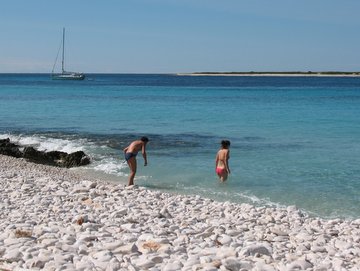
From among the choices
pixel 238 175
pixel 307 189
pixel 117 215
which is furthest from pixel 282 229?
pixel 238 175

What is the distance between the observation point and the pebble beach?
7379mm

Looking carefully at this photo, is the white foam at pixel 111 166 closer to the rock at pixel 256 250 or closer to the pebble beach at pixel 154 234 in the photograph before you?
the pebble beach at pixel 154 234

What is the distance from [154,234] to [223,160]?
7369mm

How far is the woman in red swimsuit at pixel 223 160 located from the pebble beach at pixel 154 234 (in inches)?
119

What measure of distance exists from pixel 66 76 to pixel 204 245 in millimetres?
139788

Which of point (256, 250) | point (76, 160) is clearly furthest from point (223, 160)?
point (256, 250)

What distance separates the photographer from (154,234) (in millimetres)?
9078

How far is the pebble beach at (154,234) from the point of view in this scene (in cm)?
738

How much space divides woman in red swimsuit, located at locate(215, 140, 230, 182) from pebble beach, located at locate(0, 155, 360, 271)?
3.03 meters

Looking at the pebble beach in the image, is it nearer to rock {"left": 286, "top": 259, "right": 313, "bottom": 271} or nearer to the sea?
rock {"left": 286, "top": 259, "right": 313, "bottom": 271}

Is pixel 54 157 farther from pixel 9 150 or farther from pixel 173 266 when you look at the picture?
pixel 173 266

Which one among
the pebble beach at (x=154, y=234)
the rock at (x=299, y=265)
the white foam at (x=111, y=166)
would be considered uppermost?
the rock at (x=299, y=265)

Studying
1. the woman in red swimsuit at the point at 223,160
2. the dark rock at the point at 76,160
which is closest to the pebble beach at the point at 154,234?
the woman in red swimsuit at the point at 223,160

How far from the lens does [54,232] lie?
905 cm
